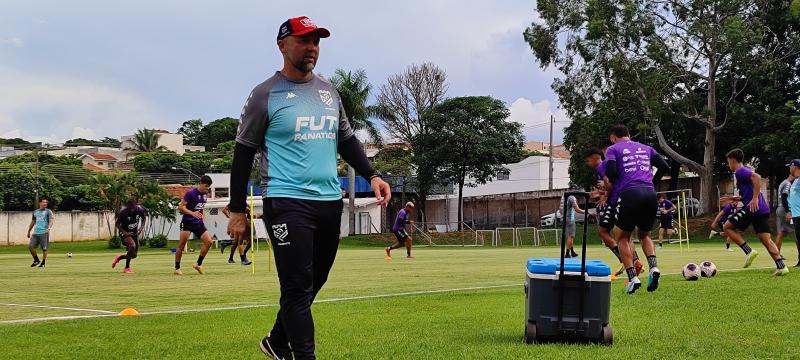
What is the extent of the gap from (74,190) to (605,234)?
2391 inches

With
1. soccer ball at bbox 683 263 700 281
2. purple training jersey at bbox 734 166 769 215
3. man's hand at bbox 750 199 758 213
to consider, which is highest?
purple training jersey at bbox 734 166 769 215

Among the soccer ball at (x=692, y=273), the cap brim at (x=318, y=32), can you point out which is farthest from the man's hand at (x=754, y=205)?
the cap brim at (x=318, y=32)

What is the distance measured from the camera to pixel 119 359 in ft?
19.8

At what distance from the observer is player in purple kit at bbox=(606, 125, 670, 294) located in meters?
10.3

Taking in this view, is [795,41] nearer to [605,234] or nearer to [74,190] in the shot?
[605,234]

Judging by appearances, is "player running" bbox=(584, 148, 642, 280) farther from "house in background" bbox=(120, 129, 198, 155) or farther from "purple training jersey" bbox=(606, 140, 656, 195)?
"house in background" bbox=(120, 129, 198, 155)

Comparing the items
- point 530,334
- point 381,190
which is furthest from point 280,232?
point 530,334

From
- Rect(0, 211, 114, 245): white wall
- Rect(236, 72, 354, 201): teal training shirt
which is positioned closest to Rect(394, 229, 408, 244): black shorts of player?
Rect(236, 72, 354, 201): teal training shirt

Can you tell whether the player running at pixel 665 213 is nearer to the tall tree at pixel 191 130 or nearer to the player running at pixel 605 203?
the player running at pixel 605 203

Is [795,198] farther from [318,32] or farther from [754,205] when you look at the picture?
[318,32]

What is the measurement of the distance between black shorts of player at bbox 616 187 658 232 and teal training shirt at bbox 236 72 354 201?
6015 mm

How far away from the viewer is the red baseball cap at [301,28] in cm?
501

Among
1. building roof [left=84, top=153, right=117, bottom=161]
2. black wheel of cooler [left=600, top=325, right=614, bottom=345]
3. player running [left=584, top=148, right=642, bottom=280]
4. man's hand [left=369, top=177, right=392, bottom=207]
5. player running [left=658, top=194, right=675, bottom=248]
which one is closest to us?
man's hand [left=369, top=177, right=392, bottom=207]

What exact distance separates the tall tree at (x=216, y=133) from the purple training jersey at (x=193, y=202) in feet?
366
